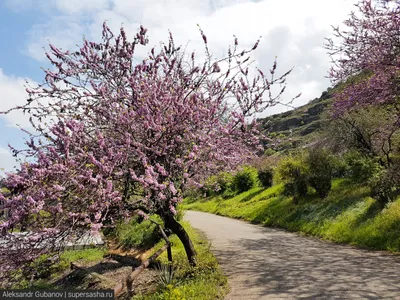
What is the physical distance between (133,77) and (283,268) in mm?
6457

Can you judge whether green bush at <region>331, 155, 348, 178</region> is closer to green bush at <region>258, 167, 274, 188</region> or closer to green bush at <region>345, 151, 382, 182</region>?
green bush at <region>345, 151, 382, 182</region>

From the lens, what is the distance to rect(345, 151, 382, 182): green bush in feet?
54.5

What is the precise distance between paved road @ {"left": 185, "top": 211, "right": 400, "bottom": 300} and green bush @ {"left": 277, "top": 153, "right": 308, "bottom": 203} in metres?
6.49

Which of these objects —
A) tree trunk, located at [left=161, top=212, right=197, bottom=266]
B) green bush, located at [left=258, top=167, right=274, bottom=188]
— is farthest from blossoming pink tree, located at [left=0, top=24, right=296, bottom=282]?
green bush, located at [left=258, top=167, right=274, bottom=188]

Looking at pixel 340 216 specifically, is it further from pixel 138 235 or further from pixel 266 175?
pixel 266 175

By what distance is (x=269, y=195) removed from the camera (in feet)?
82.5

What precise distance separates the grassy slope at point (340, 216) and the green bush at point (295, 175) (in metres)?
0.70

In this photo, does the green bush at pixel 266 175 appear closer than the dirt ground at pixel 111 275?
No

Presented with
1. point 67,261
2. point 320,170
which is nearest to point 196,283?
point 67,261

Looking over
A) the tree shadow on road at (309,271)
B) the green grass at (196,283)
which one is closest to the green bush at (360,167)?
the tree shadow on road at (309,271)

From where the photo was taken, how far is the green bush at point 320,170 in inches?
717

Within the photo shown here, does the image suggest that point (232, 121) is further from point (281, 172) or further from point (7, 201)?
point (281, 172)

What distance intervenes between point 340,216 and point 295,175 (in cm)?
590

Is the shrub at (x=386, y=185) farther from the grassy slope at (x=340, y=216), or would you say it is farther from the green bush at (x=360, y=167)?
the green bush at (x=360, y=167)
